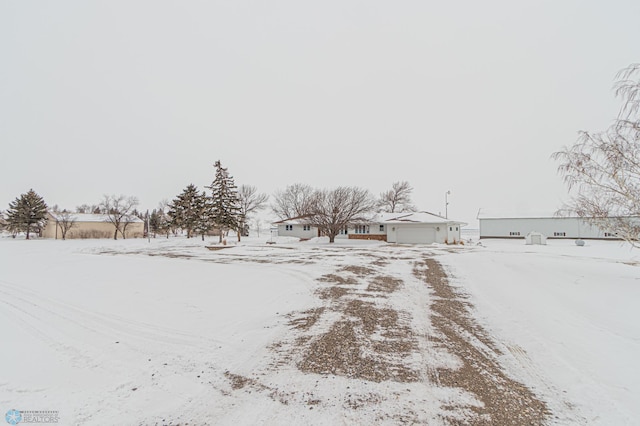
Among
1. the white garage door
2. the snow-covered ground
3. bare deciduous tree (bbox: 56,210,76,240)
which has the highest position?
bare deciduous tree (bbox: 56,210,76,240)

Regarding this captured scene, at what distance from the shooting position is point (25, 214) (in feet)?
142

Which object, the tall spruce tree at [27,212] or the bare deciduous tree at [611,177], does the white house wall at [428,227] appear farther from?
the tall spruce tree at [27,212]

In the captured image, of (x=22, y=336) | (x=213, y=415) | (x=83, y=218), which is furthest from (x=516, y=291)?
(x=83, y=218)

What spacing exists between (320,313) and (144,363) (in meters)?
3.54

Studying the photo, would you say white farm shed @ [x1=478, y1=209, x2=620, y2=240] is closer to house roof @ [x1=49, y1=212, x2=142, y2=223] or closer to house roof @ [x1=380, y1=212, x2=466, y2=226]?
house roof @ [x1=380, y1=212, x2=466, y2=226]

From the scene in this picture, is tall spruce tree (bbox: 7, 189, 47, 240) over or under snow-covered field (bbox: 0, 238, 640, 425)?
over

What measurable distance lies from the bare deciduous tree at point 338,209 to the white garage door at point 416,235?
16.6 feet

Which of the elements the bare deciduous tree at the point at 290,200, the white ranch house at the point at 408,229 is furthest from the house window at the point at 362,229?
the bare deciduous tree at the point at 290,200

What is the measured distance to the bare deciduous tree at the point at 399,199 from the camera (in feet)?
172

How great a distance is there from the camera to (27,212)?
1709 inches

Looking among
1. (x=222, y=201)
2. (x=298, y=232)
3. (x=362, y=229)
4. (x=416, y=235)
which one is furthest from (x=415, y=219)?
(x=222, y=201)

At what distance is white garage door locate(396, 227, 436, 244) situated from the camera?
3322 centimetres

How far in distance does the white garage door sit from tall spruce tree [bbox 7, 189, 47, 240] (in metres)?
54.7

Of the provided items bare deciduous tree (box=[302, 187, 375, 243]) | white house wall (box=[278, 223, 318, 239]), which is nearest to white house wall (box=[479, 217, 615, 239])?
bare deciduous tree (box=[302, 187, 375, 243])
